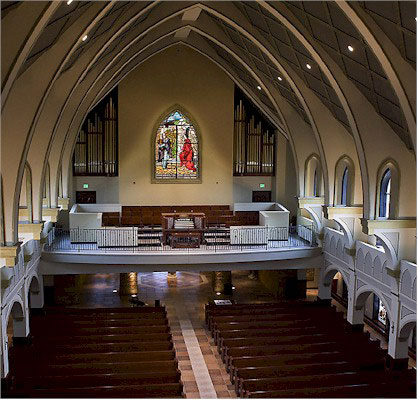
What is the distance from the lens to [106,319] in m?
19.8

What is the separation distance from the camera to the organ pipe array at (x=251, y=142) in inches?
1136

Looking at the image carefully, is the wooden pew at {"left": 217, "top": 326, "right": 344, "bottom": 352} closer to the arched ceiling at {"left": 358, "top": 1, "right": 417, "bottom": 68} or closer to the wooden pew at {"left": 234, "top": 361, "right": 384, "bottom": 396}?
the wooden pew at {"left": 234, "top": 361, "right": 384, "bottom": 396}

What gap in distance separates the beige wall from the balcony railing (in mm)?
5130

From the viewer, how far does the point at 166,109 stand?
28391 mm

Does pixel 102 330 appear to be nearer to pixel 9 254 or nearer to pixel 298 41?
pixel 9 254

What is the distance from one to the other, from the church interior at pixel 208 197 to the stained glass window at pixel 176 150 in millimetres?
75

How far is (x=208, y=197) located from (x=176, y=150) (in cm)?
305

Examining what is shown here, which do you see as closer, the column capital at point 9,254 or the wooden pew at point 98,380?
the column capital at point 9,254

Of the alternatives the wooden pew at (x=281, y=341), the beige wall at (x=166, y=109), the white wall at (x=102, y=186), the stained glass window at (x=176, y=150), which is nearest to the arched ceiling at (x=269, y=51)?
the beige wall at (x=166, y=109)

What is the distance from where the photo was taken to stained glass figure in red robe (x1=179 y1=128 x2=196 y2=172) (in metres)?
29.0

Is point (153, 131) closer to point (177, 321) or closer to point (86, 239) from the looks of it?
point (86, 239)

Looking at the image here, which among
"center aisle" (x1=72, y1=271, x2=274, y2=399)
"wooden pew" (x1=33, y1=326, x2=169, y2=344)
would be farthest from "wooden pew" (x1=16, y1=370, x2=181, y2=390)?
"wooden pew" (x1=33, y1=326, x2=169, y2=344)

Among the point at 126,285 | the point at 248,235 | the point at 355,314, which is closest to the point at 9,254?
the point at 248,235

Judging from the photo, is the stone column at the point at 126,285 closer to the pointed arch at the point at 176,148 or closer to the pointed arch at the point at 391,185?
the pointed arch at the point at 176,148
